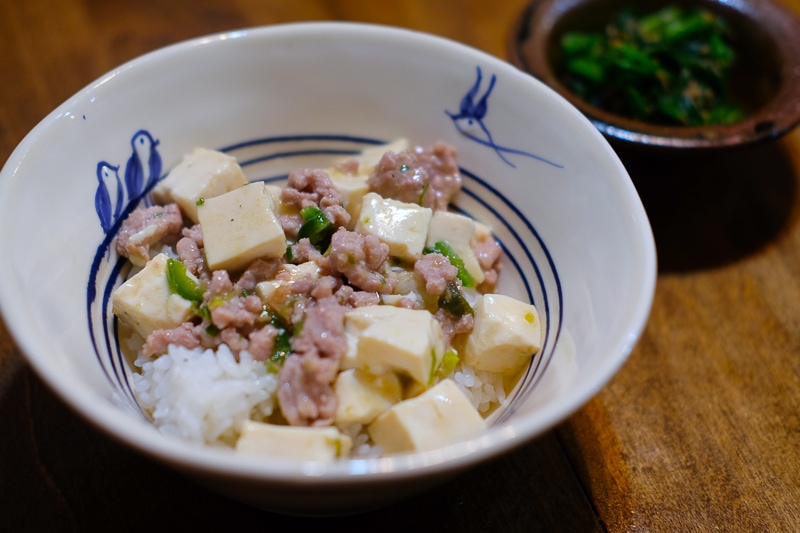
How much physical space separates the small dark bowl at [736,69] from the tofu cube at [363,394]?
1.34 m

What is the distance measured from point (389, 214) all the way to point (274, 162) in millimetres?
551

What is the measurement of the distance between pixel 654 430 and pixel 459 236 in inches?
31.4

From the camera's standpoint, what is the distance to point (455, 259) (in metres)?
1.76

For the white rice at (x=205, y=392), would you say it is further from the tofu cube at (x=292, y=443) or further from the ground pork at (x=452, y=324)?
the ground pork at (x=452, y=324)

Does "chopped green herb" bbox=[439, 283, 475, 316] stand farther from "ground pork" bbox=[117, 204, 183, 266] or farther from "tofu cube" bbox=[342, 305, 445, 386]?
"ground pork" bbox=[117, 204, 183, 266]

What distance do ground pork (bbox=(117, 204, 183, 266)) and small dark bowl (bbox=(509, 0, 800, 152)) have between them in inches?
57.3

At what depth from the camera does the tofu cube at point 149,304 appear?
5.05ft

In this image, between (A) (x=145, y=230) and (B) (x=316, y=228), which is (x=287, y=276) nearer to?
(B) (x=316, y=228)

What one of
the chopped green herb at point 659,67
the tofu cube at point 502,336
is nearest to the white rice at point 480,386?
the tofu cube at point 502,336

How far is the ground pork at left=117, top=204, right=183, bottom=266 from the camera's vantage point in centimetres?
168

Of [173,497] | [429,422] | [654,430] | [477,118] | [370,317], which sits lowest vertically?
[654,430]

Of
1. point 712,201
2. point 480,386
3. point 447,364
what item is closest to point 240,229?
point 447,364

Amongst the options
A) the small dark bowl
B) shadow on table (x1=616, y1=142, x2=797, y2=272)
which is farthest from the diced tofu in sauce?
shadow on table (x1=616, y1=142, x2=797, y2=272)

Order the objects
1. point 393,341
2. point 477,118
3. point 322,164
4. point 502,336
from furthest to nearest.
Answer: point 322,164
point 477,118
point 502,336
point 393,341
